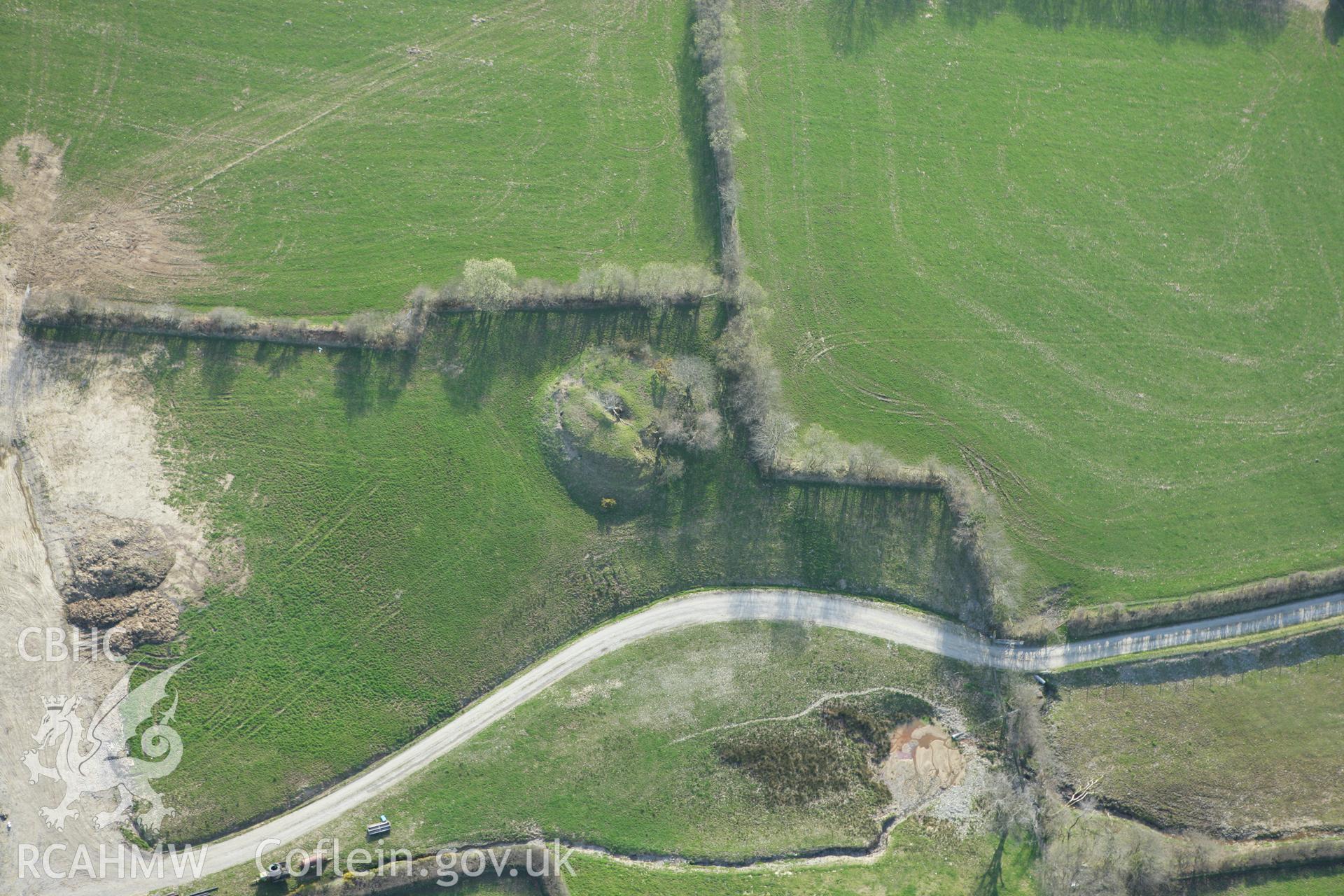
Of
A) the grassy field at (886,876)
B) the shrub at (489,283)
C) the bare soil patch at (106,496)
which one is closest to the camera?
the bare soil patch at (106,496)

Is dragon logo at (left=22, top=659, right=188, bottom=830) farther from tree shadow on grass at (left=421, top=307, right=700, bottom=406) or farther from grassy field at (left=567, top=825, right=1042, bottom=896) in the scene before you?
tree shadow on grass at (left=421, top=307, right=700, bottom=406)

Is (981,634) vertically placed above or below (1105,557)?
below

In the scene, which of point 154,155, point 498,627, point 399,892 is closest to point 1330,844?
point 498,627

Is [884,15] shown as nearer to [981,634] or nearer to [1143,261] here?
[1143,261]

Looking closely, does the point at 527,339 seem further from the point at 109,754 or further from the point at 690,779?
the point at 109,754

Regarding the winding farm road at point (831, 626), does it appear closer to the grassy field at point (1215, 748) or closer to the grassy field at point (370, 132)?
the grassy field at point (1215, 748)

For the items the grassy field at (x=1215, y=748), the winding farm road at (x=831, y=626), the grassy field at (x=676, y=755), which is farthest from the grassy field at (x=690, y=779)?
the grassy field at (x=1215, y=748)
